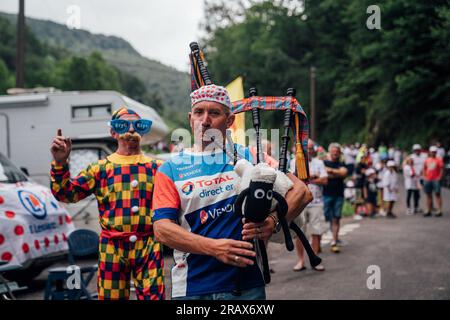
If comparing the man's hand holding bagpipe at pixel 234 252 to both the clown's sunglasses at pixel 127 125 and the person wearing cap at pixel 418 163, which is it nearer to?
the clown's sunglasses at pixel 127 125

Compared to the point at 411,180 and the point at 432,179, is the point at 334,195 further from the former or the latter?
the point at 411,180

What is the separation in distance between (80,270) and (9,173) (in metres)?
2.86

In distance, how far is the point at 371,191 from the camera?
16.6m

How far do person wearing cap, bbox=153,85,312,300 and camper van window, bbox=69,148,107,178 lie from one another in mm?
8074

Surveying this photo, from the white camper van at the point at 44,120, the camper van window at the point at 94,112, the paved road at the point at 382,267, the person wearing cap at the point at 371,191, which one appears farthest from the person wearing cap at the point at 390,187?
the camper van window at the point at 94,112

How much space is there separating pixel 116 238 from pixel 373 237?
29.3 ft

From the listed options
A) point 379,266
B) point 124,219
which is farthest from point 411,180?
point 124,219

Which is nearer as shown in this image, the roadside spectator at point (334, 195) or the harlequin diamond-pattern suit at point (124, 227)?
the harlequin diamond-pattern suit at point (124, 227)

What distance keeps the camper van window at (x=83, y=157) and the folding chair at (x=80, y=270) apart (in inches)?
172

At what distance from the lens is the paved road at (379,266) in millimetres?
7320

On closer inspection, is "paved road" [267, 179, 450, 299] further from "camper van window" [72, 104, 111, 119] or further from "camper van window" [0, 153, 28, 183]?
"camper van window" [72, 104, 111, 119]

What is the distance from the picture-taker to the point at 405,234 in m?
12.6

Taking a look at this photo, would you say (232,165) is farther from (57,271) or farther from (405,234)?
(405,234)
